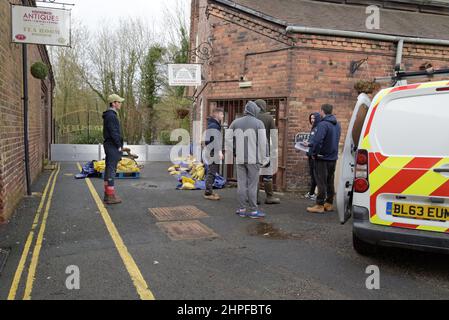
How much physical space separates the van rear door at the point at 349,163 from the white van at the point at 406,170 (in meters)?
0.50

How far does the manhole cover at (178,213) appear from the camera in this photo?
5926 mm

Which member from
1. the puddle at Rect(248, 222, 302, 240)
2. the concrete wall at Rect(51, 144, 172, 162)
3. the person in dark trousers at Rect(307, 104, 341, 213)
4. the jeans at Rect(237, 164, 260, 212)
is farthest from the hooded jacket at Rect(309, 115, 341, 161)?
the concrete wall at Rect(51, 144, 172, 162)

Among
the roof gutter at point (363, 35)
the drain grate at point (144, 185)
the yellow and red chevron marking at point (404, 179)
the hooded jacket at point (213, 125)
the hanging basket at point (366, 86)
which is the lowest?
the drain grate at point (144, 185)

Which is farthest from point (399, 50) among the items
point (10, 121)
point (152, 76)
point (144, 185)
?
point (152, 76)

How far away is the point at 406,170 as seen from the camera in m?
3.54

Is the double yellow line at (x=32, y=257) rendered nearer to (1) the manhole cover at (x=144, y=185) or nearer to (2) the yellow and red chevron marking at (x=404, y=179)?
(1) the manhole cover at (x=144, y=185)

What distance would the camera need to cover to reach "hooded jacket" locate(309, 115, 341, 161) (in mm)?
6312

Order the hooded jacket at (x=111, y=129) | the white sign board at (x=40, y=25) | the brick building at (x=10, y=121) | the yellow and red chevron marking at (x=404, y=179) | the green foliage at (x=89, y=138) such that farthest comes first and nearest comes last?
the green foliage at (x=89, y=138), the hooded jacket at (x=111, y=129), the white sign board at (x=40, y=25), the brick building at (x=10, y=121), the yellow and red chevron marking at (x=404, y=179)

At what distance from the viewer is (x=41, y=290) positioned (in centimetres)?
324

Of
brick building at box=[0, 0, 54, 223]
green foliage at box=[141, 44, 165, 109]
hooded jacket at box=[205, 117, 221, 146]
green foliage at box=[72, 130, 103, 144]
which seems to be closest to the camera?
brick building at box=[0, 0, 54, 223]

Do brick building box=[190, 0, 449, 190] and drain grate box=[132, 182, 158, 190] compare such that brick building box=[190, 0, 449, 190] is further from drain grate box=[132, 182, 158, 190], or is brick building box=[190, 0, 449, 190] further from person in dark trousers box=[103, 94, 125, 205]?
person in dark trousers box=[103, 94, 125, 205]

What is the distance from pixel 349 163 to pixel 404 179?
99 centimetres

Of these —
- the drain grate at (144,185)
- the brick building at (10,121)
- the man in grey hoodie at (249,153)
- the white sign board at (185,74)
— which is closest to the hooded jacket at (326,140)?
the man in grey hoodie at (249,153)

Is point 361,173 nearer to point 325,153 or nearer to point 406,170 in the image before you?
point 406,170
